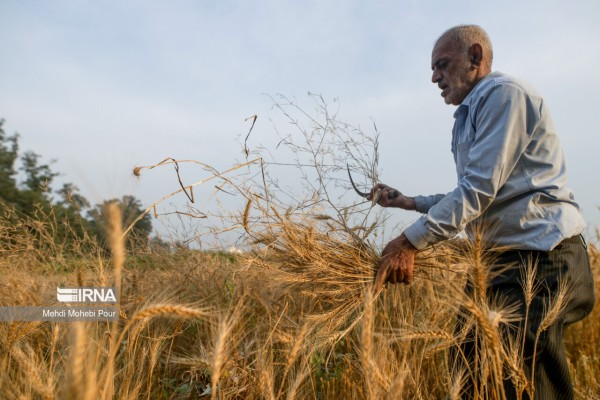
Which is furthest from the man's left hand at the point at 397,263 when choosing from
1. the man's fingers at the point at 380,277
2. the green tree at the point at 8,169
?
the green tree at the point at 8,169

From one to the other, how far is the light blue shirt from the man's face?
0.23 metres

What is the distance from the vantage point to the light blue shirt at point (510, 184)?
161cm

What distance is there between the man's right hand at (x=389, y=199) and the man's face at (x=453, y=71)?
554 millimetres

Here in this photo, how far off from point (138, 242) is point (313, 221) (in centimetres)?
197

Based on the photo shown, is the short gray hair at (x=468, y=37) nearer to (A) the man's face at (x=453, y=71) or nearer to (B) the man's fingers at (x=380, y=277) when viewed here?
(A) the man's face at (x=453, y=71)

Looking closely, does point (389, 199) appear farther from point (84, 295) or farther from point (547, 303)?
point (84, 295)

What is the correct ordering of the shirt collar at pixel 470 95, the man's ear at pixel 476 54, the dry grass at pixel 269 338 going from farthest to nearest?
1. the man's ear at pixel 476 54
2. the shirt collar at pixel 470 95
3. the dry grass at pixel 269 338

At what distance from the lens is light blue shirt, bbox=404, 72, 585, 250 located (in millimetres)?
1609

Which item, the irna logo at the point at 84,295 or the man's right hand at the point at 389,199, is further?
the man's right hand at the point at 389,199

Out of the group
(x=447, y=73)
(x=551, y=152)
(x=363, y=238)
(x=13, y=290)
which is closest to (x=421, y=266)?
(x=363, y=238)

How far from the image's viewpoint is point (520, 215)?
1691mm

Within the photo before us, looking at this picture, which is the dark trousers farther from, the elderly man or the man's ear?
the man's ear

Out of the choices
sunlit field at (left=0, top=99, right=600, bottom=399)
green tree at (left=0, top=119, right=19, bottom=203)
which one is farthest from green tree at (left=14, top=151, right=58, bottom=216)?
sunlit field at (left=0, top=99, right=600, bottom=399)

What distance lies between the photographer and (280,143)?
251cm
